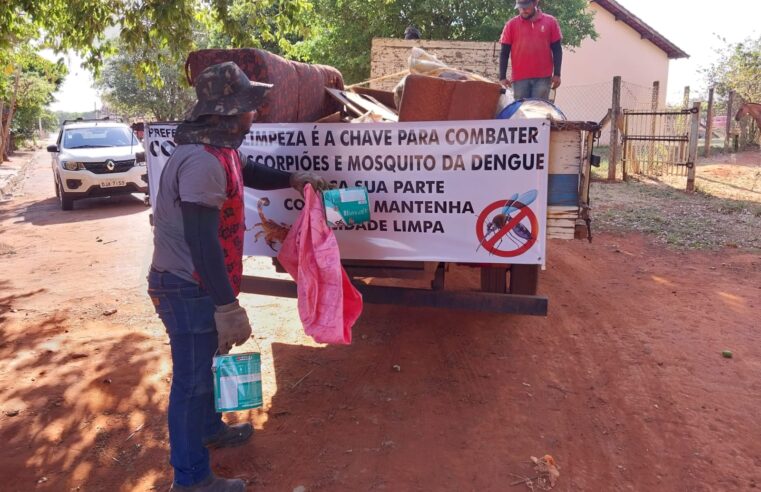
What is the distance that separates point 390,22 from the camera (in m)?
12.6

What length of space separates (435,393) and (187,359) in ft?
5.26

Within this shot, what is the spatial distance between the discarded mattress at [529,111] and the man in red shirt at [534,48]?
271 cm

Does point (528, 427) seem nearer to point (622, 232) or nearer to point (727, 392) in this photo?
point (727, 392)

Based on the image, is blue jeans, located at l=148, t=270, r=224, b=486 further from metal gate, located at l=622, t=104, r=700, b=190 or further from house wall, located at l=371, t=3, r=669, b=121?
house wall, located at l=371, t=3, r=669, b=121

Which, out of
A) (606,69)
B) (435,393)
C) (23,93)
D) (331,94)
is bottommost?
(435,393)

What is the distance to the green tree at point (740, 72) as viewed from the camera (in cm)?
2042

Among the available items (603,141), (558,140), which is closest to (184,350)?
(558,140)

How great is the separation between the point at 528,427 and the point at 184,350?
1848 millimetres

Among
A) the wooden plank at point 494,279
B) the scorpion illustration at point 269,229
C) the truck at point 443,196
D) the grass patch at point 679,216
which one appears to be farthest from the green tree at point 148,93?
the wooden plank at point 494,279

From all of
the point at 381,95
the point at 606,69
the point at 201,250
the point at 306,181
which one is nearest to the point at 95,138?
the point at 381,95

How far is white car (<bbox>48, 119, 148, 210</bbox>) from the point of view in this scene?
38.8ft

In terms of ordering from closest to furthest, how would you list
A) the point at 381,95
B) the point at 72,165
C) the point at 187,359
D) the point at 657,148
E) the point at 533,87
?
the point at 187,359, the point at 381,95, the point at 533,87, the point at 72,165, the point at 657,148

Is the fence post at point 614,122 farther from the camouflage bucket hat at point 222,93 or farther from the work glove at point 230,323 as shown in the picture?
the work glove at point 230,323

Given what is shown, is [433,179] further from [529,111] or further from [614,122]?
[614,122]
